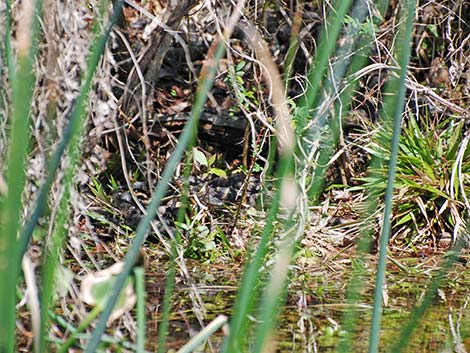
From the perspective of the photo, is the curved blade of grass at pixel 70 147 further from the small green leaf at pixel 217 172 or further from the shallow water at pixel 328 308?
the small green leaf at pixel 217 172

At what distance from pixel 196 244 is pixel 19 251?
292cm

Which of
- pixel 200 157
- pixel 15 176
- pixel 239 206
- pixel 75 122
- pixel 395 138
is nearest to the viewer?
pixel 15 176

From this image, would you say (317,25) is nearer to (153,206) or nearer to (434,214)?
(434,214)

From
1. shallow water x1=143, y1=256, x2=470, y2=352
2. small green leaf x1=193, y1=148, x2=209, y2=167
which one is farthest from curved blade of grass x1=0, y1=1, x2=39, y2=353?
small green leaf x1=193, y1=148, x2=209, y2=167

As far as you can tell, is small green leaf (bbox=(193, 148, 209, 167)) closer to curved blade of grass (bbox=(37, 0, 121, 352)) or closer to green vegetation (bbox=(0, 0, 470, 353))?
green vegetation (bbox=(0, 0, 470, 353))

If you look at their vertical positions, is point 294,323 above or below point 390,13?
below

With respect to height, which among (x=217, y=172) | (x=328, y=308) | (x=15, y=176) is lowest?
(x=15, y=176)

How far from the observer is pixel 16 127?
0.71 m

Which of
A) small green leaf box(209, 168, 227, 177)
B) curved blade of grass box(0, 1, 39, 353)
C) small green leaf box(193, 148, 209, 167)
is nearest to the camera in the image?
curved blade of grass box(0, 1, 39, 353)

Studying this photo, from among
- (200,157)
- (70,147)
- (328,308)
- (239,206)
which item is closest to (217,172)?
(200,157)

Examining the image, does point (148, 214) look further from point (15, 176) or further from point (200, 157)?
point (200, 157)

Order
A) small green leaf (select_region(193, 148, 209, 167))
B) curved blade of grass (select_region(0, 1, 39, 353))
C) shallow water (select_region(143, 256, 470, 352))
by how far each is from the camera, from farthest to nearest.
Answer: small green leaf (select_region(193, 148, 209, 167))
shallow water (select_region(143, 256, 470, 352))
curved blade of grass (select_region(0, 1, 39, 353))

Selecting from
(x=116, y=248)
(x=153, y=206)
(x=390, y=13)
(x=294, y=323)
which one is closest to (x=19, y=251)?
(x=153, y=206)

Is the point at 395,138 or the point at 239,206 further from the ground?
the point at 239,206
